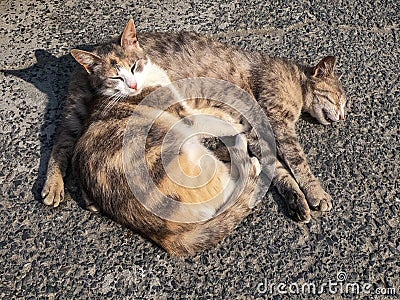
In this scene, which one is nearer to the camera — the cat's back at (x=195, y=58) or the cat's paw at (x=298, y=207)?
the cat's paw at (x=298, y=207)

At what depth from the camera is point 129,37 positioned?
3.39 meters

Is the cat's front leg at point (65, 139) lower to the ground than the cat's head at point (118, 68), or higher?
lower

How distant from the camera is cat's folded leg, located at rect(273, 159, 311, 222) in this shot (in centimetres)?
307

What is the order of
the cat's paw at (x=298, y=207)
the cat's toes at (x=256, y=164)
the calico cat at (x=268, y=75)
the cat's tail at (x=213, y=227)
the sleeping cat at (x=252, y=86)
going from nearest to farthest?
the cat's tail at (x=213, y=227), the cat's paw at (x=298, y=207), the cat's toes at (x=256, y=164), the sleeping cat at (x=252, y=86), the calico cat at (x=268, y=75)

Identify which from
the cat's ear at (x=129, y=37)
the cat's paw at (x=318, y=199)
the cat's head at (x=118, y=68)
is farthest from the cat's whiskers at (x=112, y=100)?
the cat's paw at (x=318, y=199)

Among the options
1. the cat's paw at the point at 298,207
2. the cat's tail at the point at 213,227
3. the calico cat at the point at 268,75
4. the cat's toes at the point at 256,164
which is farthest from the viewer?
the calico cat at the point at 268,75

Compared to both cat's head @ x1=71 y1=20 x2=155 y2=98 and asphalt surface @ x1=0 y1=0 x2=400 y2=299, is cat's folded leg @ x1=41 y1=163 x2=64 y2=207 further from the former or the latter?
cat's head @ x1=71 y1=20 x2=155 y2=98

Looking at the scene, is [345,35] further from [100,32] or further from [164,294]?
[164,294]

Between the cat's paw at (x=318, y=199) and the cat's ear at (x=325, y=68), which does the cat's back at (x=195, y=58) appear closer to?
the cat's ear at (x=325, y=68)

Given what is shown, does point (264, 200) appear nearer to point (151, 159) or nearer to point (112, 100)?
point (151, 159)

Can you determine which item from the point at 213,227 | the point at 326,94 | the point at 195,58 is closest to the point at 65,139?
the point at 195,58


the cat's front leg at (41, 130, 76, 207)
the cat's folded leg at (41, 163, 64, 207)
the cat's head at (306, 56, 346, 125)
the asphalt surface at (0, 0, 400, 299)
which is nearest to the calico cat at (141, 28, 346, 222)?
the cat's head at (306, 56, 346, 125)

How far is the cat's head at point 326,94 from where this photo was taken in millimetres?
3594

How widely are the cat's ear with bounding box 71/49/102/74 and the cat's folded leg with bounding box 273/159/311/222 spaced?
54.7 inches
